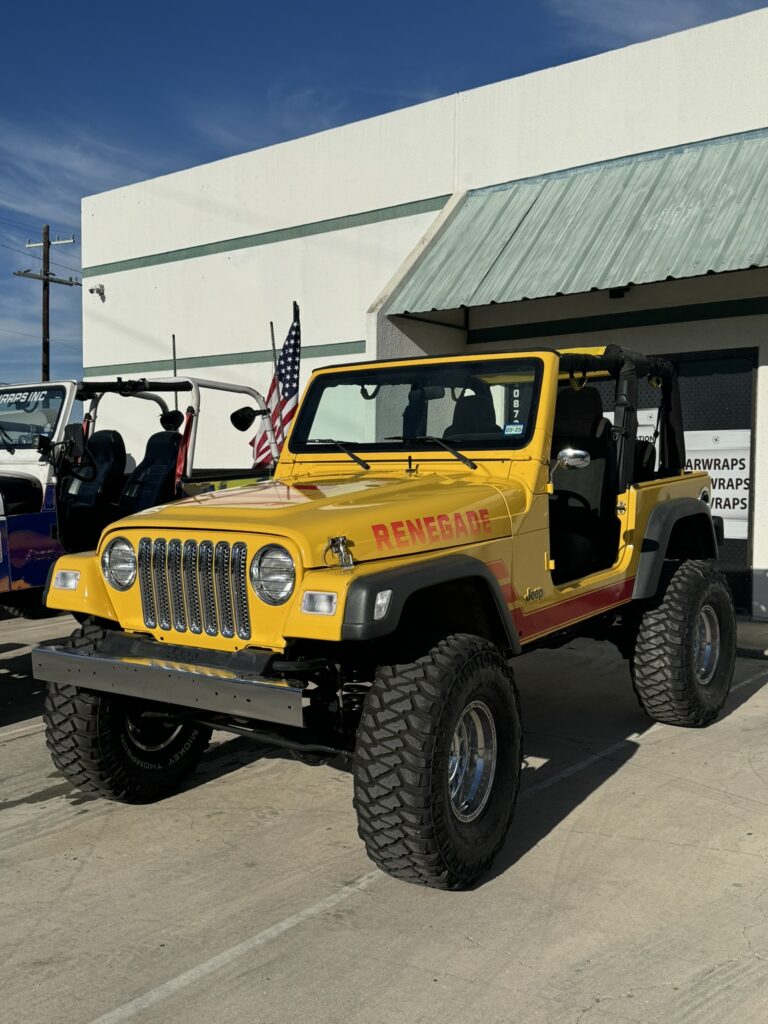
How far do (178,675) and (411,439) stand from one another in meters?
1.86

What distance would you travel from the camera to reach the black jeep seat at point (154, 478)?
7391 mm

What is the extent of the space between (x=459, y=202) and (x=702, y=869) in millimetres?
8940

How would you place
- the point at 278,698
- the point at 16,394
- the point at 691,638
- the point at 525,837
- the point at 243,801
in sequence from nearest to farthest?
1. the point at 278,698
2. the point at 525,837
3. the point at 243,801
4. the point at 691,638
5. the point at 16,394

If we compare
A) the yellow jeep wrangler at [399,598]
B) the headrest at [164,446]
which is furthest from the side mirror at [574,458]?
the headrest at [164,446]

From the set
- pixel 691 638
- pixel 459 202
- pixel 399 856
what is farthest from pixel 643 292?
pixel 399 856

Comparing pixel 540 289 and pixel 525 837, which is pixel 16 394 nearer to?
pixel 540 289

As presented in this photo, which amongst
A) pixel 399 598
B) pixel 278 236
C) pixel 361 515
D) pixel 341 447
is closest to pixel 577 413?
pixel 341 447

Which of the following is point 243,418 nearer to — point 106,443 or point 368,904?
point 106,443

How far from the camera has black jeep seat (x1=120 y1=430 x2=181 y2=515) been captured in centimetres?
739

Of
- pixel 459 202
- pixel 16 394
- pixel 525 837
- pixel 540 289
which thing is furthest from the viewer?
pixel 459 202

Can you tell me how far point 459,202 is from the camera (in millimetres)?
11125

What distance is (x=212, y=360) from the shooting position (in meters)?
14.0

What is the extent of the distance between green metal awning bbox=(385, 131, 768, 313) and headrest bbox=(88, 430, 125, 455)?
3.67 metres

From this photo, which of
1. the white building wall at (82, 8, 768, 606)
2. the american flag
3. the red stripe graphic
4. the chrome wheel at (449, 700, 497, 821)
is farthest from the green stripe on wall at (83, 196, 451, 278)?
the chrome wheel at (449, 700, 497, 821)
